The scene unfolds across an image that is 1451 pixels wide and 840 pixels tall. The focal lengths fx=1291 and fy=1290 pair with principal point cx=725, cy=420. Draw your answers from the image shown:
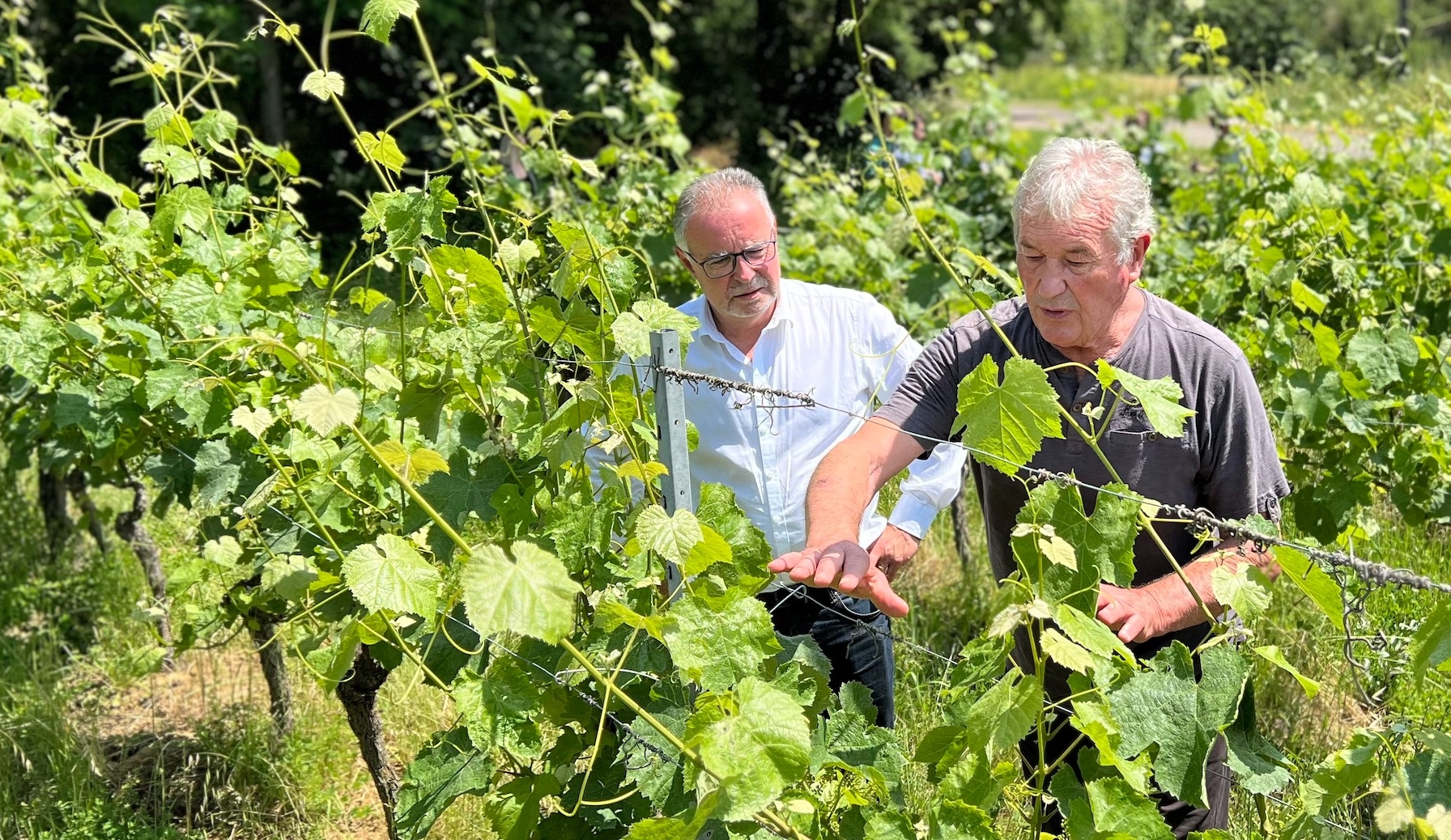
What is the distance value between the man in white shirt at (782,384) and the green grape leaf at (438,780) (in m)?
0.89

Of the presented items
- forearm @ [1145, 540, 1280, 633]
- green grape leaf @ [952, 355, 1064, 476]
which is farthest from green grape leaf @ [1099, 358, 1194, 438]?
forearm @ [1145, 540, 1280, 633]

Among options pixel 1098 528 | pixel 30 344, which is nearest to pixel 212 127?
pixel 30 344

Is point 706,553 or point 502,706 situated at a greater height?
point 706,553

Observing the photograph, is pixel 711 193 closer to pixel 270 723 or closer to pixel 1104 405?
pixel 1104 405

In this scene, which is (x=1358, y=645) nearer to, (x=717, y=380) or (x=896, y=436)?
(x=896, y=436)

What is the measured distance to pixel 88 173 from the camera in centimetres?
291

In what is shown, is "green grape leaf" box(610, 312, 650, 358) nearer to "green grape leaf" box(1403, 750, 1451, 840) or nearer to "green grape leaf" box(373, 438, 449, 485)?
"green grape leaf" box(373, 438, 449, 485)

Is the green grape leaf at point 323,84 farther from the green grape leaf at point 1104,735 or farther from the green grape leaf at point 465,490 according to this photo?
the green grape leaf at point 1104,735

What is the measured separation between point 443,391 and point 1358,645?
2.32 metres

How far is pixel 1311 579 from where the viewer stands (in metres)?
1.38

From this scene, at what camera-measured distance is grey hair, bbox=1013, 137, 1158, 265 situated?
5.98 feet

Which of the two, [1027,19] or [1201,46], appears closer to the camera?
[1201,46]

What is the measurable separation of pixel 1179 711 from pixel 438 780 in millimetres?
919

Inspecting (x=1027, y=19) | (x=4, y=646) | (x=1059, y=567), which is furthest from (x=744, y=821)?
(x=1027, y=19)
